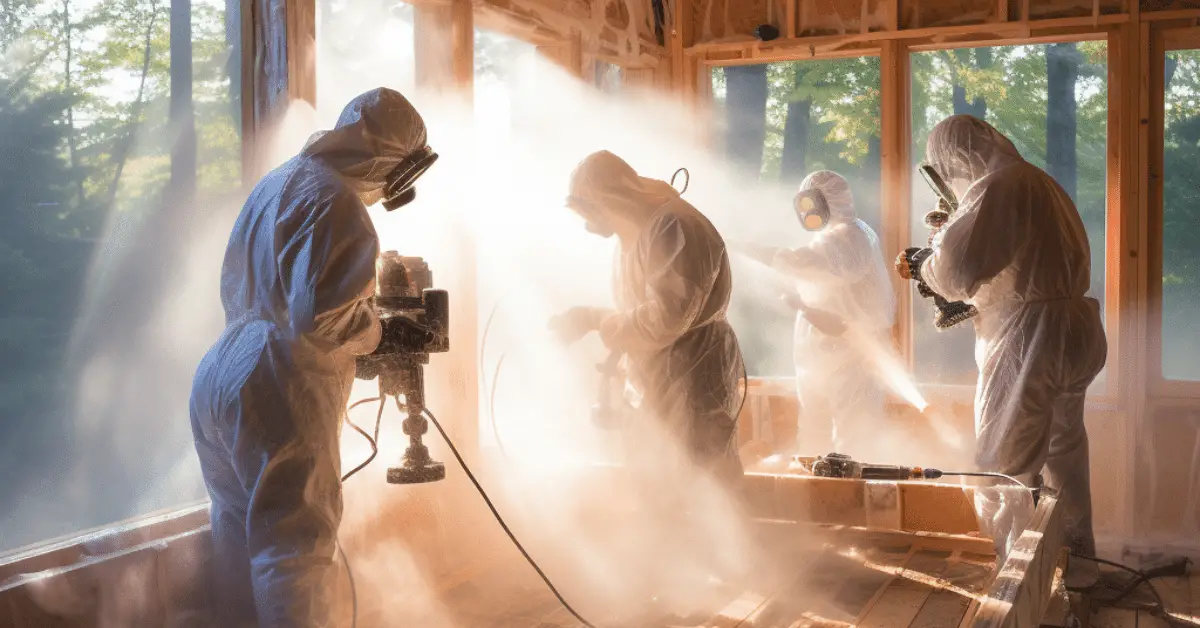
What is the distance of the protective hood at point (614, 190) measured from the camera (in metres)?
3.79

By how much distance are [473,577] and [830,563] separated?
1.36 m

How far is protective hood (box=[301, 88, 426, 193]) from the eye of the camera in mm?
2678

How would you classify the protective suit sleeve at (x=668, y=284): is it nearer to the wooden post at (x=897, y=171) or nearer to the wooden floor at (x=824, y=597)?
the wooden floor at (x=824, y=597)

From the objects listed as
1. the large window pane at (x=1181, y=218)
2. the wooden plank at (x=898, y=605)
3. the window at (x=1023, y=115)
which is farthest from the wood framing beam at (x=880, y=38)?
the wooden plank at (x=898, y=605)

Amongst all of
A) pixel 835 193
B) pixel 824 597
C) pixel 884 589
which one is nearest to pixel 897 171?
pixel 835 193

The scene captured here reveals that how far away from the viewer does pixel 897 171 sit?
20.5ft

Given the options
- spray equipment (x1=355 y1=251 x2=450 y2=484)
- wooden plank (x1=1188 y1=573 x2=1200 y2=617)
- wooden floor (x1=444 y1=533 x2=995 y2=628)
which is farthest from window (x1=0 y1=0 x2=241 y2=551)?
wooden plank (x1=1188 y1=573 x2=1200 y2=617)

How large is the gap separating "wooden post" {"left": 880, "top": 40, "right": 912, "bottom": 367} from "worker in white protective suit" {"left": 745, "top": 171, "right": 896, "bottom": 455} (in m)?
0.37

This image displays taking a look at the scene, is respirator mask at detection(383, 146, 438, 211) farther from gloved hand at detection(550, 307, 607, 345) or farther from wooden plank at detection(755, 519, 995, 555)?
wooden plank at detection(755, 519, 995, 555)

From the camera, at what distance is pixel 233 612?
2678 millimetres

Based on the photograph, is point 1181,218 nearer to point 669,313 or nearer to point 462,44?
point 669,313

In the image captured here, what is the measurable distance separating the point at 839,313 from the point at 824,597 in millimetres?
2488

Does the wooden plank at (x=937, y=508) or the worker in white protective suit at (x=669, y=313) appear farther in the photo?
the wooden plank at (x=937, y=508)

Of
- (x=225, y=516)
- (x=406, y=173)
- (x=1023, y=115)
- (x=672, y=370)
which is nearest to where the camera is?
(x=225, y=516)
